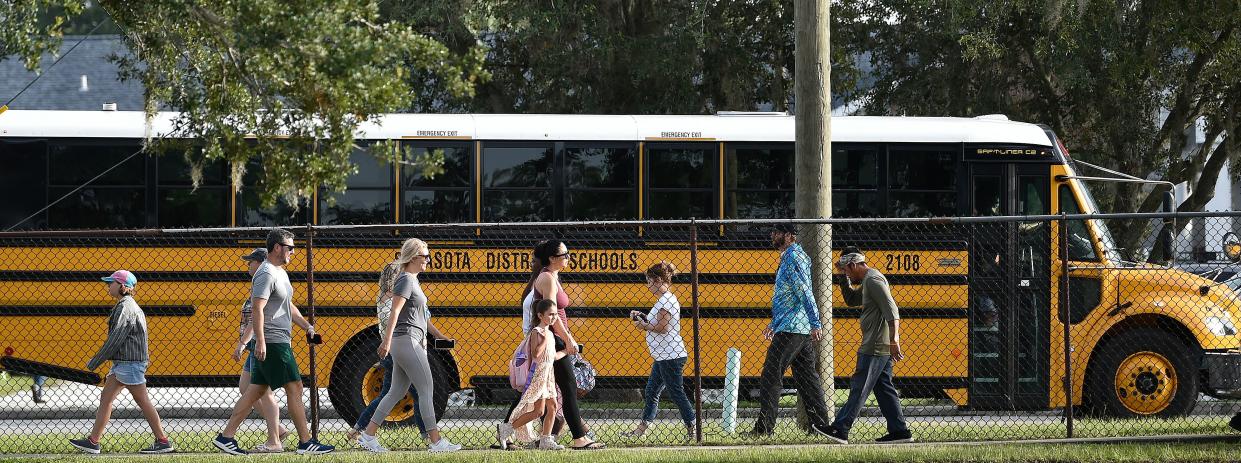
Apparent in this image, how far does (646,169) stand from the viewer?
12242 millimetres

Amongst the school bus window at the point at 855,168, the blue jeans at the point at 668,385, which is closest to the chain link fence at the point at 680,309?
the school bus window at the point at 855,168

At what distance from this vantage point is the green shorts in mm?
9195

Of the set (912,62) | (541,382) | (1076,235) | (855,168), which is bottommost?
(541,382)

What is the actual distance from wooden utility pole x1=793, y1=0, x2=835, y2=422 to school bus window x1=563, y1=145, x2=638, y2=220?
2.15 metres

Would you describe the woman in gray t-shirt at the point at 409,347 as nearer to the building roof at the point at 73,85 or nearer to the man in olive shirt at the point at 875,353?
the man in olive shirt at the point at 875,353

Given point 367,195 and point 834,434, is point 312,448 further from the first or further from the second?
point 834,434

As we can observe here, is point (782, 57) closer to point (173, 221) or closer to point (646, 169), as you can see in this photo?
point (646, 169)

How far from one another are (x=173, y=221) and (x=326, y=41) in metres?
4.86

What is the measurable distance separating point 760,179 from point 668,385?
2584 mm

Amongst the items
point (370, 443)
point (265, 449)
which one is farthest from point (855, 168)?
point (265, 449)

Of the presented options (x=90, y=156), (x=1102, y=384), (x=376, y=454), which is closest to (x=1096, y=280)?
(x=1102, y=384)

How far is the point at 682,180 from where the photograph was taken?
1225 centimetres

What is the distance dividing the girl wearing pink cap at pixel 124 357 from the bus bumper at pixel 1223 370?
27.0 ft

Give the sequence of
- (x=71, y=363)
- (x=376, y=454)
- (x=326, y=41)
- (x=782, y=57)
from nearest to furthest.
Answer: (x=326, y=41) < (x=376, y=454) < (x=71, y=363) < (x=782, y=57)
